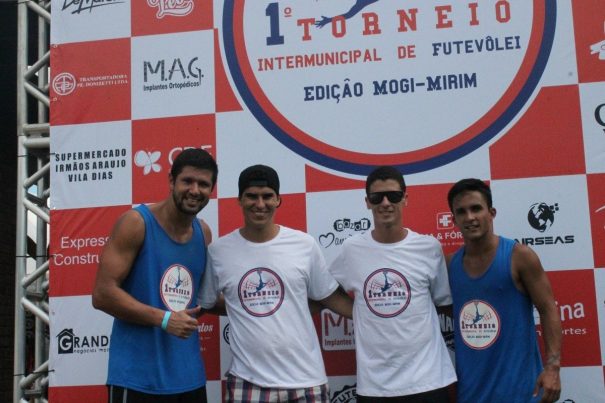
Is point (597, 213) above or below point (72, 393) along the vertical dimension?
above

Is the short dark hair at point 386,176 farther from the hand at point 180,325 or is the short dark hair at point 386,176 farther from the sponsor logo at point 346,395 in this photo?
the sponsor logo at point 346,395

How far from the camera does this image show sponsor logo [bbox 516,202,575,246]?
8.91 ft

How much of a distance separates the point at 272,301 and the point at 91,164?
135 cm

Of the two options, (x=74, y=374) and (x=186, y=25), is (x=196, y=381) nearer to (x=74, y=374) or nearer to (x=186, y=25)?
(x=74, y=374)

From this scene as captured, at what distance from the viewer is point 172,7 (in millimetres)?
3068

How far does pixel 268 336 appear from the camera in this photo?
2234 mm

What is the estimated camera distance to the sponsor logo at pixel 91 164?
3.01m

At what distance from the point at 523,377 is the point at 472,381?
0.19m

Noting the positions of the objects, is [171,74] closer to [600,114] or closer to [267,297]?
[267,297]

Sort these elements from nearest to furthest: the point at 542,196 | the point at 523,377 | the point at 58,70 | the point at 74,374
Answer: the point at 523,377 < the point at 542,196 < the point at 74,374 < the point at 58,70

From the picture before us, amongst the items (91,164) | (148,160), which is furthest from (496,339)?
(91,164)

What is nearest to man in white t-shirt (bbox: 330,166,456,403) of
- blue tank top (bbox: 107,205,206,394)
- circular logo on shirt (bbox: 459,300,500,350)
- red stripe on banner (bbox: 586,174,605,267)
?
circular logo on shirt (bbox: 459,300,500,350)

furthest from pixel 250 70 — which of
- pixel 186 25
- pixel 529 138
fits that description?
pixel 529 138

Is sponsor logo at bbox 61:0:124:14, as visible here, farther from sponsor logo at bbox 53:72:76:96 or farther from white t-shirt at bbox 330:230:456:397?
white t-shirt at bbox 330:230:456:397
